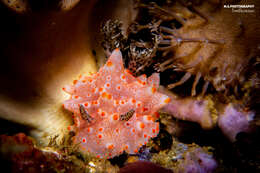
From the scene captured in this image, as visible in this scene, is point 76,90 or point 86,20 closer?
point 76,90

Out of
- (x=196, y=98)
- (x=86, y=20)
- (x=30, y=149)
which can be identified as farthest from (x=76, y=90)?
(x=196, y=98)

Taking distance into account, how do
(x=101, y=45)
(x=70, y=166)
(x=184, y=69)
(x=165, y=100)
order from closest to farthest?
(x=70, y=166) < (x=165, y=100) < (x=184, y=69) < (x=101, y=45)

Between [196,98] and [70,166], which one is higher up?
[196,98]

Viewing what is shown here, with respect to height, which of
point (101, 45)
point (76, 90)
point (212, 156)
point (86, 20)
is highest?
point (86, 20)

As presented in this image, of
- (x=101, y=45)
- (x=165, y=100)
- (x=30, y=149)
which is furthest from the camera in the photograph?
(x=101, y=45)

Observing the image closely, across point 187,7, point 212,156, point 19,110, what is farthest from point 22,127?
point 187,7

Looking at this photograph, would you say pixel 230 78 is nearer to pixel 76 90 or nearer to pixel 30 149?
pixel 76 90
